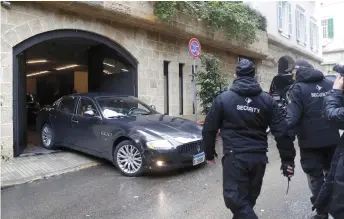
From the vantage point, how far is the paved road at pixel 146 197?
158 inches

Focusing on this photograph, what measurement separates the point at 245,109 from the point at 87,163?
188 inches

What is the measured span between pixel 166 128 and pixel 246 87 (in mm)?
3195

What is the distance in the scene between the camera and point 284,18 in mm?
21031

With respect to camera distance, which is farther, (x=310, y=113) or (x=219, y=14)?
(x=219, y=14)

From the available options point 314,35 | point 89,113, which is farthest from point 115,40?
point 314,35

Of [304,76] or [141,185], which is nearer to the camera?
[304,76]

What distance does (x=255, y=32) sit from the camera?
49.4 ft

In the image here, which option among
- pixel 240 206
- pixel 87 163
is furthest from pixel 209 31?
pixel 240 206

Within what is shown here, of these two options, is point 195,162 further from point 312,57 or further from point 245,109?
point 312,57

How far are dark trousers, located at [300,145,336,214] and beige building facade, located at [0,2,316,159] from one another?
6167mm

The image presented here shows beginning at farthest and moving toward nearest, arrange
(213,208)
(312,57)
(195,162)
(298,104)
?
(312,57) → (195,162) → (213,208) → (298,104)

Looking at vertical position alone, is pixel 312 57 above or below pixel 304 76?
above

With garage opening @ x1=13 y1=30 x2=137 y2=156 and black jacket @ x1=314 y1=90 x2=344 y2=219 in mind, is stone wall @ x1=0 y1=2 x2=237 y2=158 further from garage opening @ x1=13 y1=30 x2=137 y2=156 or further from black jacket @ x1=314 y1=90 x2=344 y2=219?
black jacket @ x1=314 y1=90 x2=344 y2=219

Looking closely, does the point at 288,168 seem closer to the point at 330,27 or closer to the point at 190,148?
the point at 190,148
